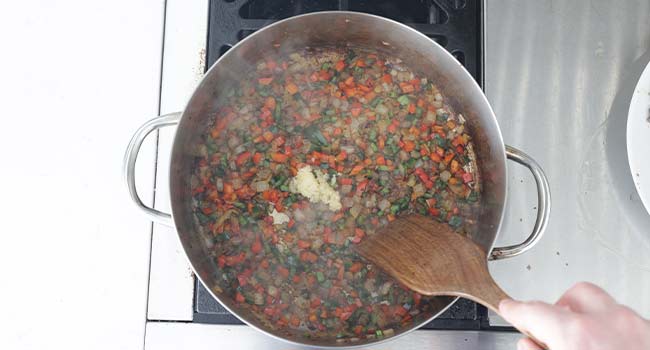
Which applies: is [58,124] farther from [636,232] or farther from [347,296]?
[636,232]

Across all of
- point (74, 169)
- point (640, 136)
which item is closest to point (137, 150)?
point (74, 169)

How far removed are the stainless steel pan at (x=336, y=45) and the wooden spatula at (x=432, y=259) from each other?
63 millimetres

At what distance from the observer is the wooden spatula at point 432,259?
0.85 metres

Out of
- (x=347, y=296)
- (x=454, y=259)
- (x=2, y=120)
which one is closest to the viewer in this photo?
(x=454, y=259)

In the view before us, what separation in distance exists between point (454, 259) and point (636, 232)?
1.76 ft

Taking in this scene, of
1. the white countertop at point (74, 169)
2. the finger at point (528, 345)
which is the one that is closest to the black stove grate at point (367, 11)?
the white countertop at point (74, 169)

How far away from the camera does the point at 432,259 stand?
3.10 ft

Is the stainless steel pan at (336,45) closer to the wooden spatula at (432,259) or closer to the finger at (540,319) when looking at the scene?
the wooden spatula at (432,259)

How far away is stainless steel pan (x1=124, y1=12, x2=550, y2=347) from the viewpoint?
0.95 meters

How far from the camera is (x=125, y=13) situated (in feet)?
4.02

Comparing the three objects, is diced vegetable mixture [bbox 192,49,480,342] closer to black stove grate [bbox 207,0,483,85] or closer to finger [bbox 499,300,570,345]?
black stove grate [bbox 207,0,483,85]

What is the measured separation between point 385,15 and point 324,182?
40 cm

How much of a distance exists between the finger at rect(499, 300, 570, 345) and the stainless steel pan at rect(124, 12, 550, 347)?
27cm

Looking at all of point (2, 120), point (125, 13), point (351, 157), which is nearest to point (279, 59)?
point (351, 157)
